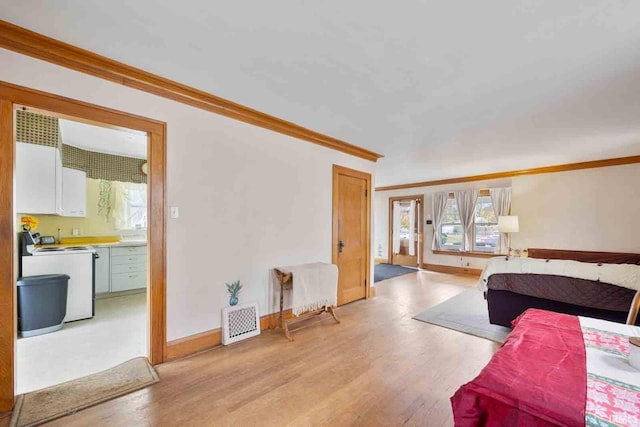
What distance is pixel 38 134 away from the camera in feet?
10.6

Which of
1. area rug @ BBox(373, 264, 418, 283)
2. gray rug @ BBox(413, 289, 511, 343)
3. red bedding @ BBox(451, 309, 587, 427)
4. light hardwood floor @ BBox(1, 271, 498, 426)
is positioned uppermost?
red bedding @ BBox(451, 309, 587, 427)

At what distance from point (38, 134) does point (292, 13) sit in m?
3.62

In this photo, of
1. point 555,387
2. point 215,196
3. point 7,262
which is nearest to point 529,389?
point 555,387

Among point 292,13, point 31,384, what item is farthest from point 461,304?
point 31,384

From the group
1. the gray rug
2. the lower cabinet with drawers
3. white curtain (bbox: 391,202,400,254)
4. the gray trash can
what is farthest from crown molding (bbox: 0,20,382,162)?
white curtain (bbox: 391,202,400,254)

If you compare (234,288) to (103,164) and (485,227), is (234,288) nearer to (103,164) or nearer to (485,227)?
(103,164)

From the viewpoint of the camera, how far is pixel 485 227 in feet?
21.3

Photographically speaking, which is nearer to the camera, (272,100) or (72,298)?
(272,100)

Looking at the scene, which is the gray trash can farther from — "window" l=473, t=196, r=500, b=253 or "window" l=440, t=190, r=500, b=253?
"window" l=473, t=196, r=500, b=253

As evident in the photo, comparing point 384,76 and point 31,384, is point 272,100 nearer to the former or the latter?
point 384,76

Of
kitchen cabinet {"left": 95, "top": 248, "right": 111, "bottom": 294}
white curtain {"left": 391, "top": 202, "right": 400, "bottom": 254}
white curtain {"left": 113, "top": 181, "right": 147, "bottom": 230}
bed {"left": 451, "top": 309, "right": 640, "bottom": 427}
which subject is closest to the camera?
bed {"left": 451, "top": 309, "right": 640, "bottom": 427}

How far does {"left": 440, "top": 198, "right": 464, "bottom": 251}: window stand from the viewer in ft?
22.7

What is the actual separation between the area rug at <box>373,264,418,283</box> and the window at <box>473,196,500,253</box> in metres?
1.70

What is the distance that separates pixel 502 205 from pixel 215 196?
20.2 feet
